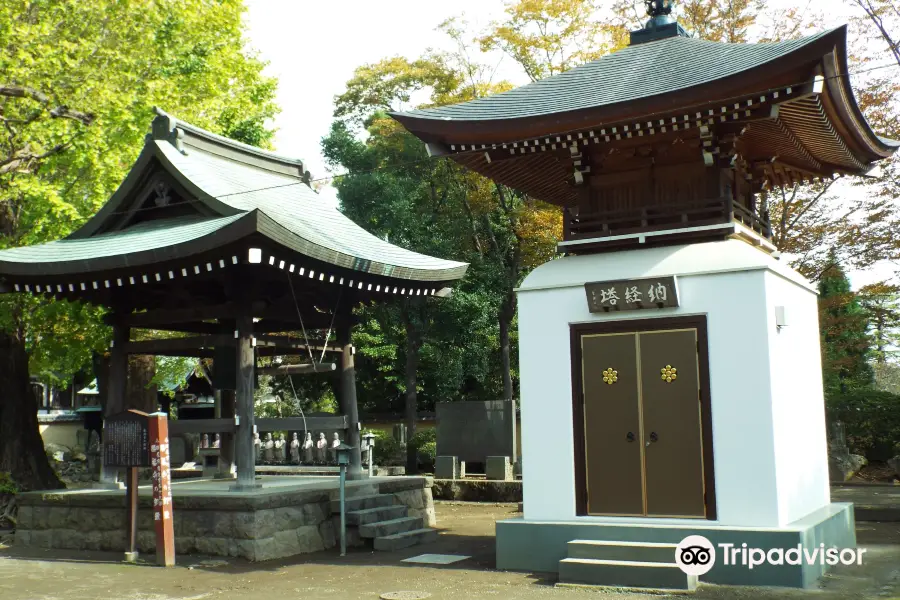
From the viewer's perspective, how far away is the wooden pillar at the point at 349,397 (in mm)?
13508

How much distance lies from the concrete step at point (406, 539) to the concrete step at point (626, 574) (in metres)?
3.42

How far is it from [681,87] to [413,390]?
19129 millimetres

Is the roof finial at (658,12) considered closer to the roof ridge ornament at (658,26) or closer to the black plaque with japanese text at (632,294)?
the roof ridge ornament at (658,26)

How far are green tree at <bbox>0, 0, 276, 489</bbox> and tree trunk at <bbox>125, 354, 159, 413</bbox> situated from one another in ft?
5.53

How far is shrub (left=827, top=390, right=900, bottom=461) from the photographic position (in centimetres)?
2152

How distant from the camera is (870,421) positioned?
71.4ft

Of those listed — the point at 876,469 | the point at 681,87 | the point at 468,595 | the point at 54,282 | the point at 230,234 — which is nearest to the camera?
the point at 468,595

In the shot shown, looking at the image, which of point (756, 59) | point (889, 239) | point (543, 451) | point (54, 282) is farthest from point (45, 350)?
point (889, 239)

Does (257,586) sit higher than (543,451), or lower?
lower

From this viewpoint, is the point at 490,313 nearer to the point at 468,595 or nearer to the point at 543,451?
the point at 543,451

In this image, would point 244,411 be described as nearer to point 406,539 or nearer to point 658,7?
point 406,539

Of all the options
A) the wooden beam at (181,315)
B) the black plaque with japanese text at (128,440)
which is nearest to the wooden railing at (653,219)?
the wooden beam at (181,315)

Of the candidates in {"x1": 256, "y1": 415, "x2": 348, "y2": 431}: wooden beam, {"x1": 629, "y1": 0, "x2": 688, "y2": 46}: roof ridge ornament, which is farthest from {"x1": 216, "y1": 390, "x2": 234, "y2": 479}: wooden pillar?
{"x1": 629, "y1": 0, "x2": 688, "y2": 46}: roof ridge ornament

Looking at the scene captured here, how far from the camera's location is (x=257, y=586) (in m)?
9.12
